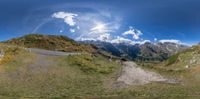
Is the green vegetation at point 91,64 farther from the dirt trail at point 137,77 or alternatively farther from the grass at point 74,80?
the dirt trail at point 137,77

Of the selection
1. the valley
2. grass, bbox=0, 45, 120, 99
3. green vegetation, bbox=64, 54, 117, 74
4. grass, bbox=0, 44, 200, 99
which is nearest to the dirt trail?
the valley

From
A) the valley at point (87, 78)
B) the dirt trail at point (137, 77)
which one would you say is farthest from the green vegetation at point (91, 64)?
the dirt trail at point (137, 77)

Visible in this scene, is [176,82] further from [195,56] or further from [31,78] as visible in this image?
[31,78]

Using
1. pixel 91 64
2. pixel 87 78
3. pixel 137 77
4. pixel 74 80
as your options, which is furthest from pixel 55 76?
pixel 137 77

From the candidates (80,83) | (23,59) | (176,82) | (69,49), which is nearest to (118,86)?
(80,83)

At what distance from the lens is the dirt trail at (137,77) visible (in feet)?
375

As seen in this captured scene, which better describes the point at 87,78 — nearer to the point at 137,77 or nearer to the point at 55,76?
the point at 55,76

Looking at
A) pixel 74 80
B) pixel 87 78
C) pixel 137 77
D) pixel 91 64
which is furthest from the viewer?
pixel 91 64

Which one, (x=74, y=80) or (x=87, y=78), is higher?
(x=87, y=78)

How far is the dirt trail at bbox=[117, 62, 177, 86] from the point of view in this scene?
114375mm

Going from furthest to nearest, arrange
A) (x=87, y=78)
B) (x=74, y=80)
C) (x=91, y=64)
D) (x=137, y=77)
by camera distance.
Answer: (x=91, y=64), (x=137, y=77), (x=87, y=78), (x=74, y=80)

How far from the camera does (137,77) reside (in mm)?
118938

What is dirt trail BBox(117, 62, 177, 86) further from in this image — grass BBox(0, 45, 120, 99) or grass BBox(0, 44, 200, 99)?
grass BBox(0, 45, 120, 99)

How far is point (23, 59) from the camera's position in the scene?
12681 cm
